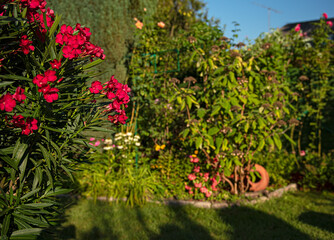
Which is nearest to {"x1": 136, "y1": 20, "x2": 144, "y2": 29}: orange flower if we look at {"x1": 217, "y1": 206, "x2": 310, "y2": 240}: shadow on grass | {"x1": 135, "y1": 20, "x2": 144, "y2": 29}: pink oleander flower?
{"x1": 135, "y1": 20, "x2": 144, "y2": 29}: pink oleander flower

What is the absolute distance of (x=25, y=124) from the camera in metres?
1.46

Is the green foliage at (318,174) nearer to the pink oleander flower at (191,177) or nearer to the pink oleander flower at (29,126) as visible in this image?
the pink oleander flower at (191,177)

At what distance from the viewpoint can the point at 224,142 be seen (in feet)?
13.4

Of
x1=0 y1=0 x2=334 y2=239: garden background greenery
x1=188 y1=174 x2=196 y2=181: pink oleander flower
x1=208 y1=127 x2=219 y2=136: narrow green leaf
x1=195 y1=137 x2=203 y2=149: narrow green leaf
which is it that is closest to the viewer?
x1=0 y1=0 x2=334 y2=239: garden background greenery

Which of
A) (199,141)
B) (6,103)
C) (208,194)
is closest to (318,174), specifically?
(208,194)

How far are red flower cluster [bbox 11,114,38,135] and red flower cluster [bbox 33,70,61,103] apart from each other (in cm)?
15

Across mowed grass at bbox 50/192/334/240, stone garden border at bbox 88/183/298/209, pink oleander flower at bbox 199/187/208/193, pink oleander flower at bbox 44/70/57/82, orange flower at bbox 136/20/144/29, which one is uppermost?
orange flower at bbox 136/20/144/29

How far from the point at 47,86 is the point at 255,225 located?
3.15 m

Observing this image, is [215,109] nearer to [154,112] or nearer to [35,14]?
[154,112]

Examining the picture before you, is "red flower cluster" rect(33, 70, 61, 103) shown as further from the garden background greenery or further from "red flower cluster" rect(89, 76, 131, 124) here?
"red flower cluster" rect(89, 76, 131, 124)

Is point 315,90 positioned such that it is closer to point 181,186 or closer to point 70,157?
point 181,186

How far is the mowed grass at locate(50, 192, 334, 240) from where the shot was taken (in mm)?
3377

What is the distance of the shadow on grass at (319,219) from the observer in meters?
3.62

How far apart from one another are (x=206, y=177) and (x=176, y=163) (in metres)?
0.60
